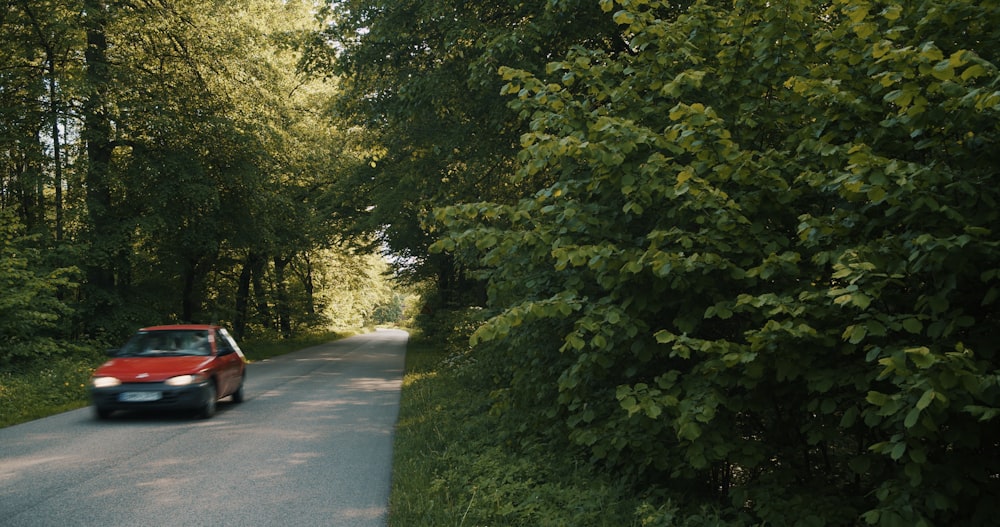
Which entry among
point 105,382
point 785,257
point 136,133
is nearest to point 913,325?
point 785,257

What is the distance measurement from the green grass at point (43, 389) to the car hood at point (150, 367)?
1.78 meters

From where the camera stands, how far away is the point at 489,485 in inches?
246

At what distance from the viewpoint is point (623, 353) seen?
217 inches

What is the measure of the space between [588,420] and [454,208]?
6.89ft

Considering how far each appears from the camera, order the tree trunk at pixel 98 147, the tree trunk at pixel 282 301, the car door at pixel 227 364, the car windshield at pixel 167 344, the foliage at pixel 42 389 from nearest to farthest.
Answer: the car windshield at pixel 167 344 < the foliage at pixel 42 389 < the car door at pixel 227 364 < the tree trunk at pixel 98 147 < the tree trunk at pixel 282 301

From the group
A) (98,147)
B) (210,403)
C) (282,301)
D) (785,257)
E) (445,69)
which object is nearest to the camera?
(785,257)

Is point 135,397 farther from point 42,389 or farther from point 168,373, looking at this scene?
point 42,389

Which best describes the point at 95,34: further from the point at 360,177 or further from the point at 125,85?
the point at 360,177

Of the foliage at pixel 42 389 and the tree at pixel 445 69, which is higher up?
the tree at pixel 445 69

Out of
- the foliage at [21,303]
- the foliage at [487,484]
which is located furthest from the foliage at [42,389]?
the foliage at [487,484]

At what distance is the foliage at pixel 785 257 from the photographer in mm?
3838

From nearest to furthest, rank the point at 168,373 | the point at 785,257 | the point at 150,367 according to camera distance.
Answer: the point at 785,257 < the point at 168,373 < the point at 150,367

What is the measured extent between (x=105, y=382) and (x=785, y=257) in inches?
385

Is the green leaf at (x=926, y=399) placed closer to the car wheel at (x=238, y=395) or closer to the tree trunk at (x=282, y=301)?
the car wheel at (x=238, y=395)
